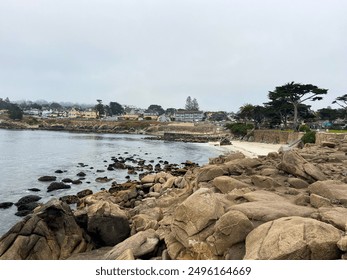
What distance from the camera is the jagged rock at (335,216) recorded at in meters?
7.03

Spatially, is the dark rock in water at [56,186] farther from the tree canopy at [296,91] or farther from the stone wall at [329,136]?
the tree canopy at [296,91]

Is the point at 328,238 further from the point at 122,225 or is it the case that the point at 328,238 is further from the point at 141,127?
the point at 141,127

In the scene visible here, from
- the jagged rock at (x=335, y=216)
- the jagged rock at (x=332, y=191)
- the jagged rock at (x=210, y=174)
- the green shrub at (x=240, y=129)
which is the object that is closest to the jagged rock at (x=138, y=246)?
the jagged rock at (x=335, y=216)

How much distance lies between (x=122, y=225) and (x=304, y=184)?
6992 millimetres

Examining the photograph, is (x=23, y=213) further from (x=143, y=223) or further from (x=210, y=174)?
(x=210, y=174)

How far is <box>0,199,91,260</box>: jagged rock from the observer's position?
1017cm

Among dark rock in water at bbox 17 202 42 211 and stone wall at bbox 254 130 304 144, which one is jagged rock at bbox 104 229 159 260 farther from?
stone wall at bbox 254 130 304 144

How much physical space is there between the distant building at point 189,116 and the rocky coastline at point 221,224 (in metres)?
148

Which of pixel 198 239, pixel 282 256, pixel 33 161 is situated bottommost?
pixel 33 161

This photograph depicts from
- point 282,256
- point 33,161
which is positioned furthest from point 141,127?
point 282,256

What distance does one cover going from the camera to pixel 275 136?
68.8 metres

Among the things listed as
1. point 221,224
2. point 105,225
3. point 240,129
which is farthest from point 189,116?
point 221,224


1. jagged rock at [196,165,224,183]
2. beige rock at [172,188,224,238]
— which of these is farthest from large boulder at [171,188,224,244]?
jagged rock at [196,165,224,183]

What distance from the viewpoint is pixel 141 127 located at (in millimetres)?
143125
